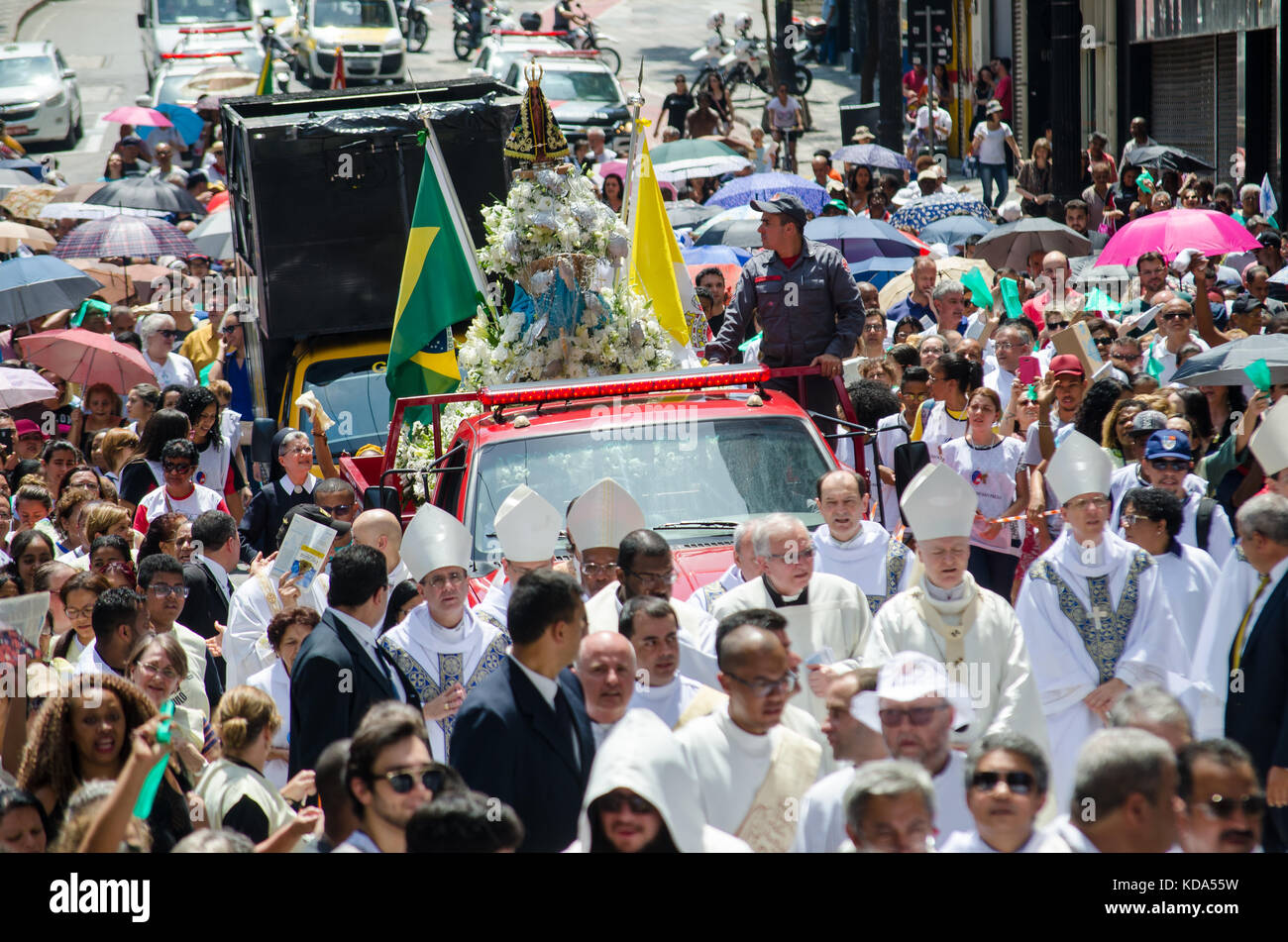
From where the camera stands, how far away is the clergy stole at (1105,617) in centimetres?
646

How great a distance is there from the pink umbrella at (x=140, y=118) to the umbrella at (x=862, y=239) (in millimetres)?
13763

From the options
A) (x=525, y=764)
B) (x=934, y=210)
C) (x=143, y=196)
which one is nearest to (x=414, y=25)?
(x=143, y=196)

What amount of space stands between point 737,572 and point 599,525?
644 millimetres

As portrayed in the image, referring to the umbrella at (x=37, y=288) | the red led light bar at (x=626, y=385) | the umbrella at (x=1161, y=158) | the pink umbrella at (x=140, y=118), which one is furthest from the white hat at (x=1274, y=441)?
the pink umbrella at (x=140, y=118)

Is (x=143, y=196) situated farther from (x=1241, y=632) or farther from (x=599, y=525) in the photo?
(x=1241, y=632)

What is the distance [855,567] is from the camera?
743 cm

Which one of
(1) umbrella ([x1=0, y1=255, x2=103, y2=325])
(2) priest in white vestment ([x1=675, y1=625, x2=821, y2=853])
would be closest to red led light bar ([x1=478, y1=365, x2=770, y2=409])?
(2) priest in white vestment ([x1=675, y1=625, x2=821, y2=853])

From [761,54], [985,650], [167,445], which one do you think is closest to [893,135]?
[761,54]

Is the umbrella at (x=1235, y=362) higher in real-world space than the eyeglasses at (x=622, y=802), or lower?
higher

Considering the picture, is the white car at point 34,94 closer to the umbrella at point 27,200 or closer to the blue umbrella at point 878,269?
the umbrella at point 27,200

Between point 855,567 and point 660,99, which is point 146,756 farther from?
point 660,99

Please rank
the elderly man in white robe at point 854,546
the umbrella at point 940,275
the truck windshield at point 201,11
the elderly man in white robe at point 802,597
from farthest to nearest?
the truck windshield at point 201,11 → the umbrella at point 940,275 → the elderly man in white robe at point 854,546 → the elderly man in white robe at point 802,597

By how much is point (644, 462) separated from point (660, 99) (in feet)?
104

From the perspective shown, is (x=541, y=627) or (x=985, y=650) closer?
(x=541, y=627)
